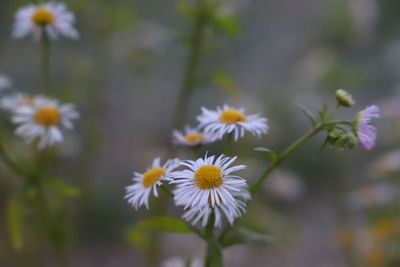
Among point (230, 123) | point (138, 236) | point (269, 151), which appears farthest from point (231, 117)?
point (138, 236)

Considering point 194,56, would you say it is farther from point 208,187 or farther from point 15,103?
point 208,187

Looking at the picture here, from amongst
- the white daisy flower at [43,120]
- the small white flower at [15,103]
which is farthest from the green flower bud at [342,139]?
the small white flower at [15,103]

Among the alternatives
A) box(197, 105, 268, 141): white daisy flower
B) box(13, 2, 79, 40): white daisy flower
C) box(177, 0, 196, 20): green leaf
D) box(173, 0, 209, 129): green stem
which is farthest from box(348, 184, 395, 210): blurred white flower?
box(13, 2, 79, 40): white daisy flower

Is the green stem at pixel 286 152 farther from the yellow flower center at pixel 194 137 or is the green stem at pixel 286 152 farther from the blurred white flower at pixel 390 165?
the blurred white flower at pixel 390 165

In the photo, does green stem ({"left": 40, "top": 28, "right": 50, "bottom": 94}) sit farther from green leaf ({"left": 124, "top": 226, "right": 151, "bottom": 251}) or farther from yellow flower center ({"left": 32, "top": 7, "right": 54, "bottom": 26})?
green leaf ({"left": 124, "top": 226, "right": 151, "bottom": 251})

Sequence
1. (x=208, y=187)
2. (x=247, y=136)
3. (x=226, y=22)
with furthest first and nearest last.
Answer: (x=247, y=136) < (x=226, y=22) < (x=208, y=187)

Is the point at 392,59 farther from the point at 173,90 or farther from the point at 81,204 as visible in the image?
the point at 173,90

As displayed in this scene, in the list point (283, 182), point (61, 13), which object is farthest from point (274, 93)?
point (61, 13)
